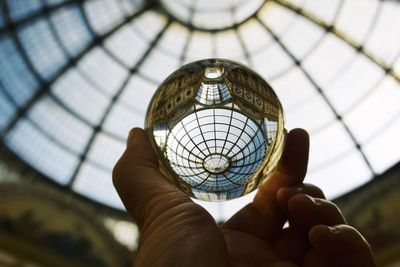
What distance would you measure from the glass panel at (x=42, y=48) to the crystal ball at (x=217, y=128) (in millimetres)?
9568

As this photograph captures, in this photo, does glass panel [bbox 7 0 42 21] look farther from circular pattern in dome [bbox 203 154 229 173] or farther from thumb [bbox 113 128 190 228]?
circular pattern in dome [bbox 203 154 229 173]

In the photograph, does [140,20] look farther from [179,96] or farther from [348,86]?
[179,96]

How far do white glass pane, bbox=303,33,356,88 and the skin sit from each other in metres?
9.00

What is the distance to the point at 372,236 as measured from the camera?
960cm

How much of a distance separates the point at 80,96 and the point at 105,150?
1498 mm

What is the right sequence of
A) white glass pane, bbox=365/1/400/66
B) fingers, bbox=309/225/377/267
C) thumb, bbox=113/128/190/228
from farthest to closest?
1. white glass pane, bbox=365/1/400/66
2. thumb, bbox=113/128/190/228
3. fingers, bbox=309/225/377/267

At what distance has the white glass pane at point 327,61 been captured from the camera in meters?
10.7

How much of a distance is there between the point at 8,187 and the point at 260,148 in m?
9.42

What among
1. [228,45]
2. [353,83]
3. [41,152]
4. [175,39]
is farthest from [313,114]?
[41,152]

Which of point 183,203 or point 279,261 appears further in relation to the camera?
point 183,203

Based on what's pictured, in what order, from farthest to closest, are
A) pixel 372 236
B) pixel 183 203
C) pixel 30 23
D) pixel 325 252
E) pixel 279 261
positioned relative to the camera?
pixel 30 23
pixel 372 236
pixel 183 203
pixel 279 261
pixel 325 252

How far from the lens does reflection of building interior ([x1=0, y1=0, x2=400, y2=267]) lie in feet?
33.2

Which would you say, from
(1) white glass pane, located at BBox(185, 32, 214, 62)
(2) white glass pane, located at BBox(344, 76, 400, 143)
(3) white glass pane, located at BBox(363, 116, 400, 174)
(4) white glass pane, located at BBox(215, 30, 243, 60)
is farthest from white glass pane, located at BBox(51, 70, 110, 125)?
(3) white glass pane, located at BBox(363, 116, 400, 174)

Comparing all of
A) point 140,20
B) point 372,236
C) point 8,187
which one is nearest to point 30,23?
point 140,20
